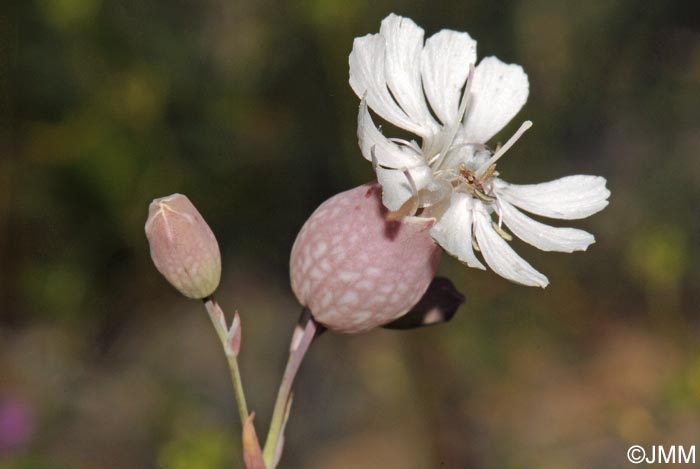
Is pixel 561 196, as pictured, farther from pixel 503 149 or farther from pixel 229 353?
pixel 229 353

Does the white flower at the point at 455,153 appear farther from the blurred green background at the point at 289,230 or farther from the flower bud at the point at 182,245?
the blurred green background at the point at 289,230

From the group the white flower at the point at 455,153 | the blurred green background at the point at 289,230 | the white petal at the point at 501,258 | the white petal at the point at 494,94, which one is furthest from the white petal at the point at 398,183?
the blurred green background at the point at 289,230

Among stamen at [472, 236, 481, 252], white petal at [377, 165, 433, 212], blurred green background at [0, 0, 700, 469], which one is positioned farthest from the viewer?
blurred green background at [0, 0, 700, 469]

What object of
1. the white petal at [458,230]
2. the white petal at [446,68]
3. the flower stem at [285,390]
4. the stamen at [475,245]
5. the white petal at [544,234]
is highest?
the white petal at [446,68]

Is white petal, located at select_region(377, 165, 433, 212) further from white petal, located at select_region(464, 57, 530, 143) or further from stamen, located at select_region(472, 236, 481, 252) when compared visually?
white petal, located at select_region(464, 57, 530, 143)

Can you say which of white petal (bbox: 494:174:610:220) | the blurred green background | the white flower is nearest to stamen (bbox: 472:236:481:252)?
the white flower

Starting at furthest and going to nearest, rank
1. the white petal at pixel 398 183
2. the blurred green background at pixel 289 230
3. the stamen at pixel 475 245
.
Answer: the blurred green background at pixel 289 230
the stamen at pixel 475 245
the white petal at pixel 398 183
